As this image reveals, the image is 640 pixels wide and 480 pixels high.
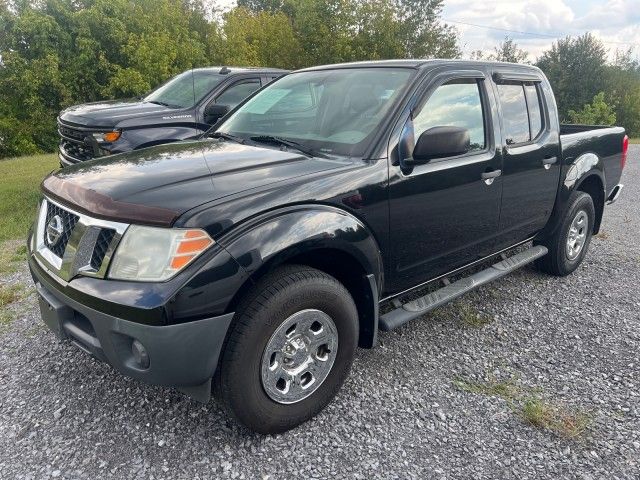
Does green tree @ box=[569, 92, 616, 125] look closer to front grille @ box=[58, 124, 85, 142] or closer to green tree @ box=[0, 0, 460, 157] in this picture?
green tree @ box=[0, 0, 460, 157]

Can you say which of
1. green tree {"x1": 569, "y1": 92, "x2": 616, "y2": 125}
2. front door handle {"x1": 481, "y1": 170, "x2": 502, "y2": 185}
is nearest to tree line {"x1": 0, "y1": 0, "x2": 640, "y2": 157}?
green tree {"x1": 569, "y1": 92, "x2": 616, "y2": 125}

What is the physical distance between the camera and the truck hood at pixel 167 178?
7.30 ft

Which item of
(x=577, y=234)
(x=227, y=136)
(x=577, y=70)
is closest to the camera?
(x=227, y=136)

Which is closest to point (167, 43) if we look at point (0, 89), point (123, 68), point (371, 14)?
point (123, 68)

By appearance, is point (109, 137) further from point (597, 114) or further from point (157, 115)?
point (597, 114)

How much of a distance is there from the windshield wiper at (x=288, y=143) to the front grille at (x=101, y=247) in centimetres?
119

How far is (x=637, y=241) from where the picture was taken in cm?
616

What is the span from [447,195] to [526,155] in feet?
3.41

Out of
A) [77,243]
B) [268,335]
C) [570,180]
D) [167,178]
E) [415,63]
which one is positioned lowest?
[268,335]

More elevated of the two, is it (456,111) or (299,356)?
(456,111)

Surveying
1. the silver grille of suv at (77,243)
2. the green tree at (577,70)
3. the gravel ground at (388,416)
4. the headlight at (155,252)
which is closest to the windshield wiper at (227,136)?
the silver grille of suv at (77,243)

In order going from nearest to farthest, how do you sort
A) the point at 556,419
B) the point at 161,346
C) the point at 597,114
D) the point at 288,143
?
1. the point at 161,346
2. the point at 556,419
3. the point at 288,143
4. the point at 597,114

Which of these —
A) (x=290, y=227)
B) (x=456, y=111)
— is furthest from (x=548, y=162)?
(x=290, y=227)

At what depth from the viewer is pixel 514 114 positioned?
153 inches
